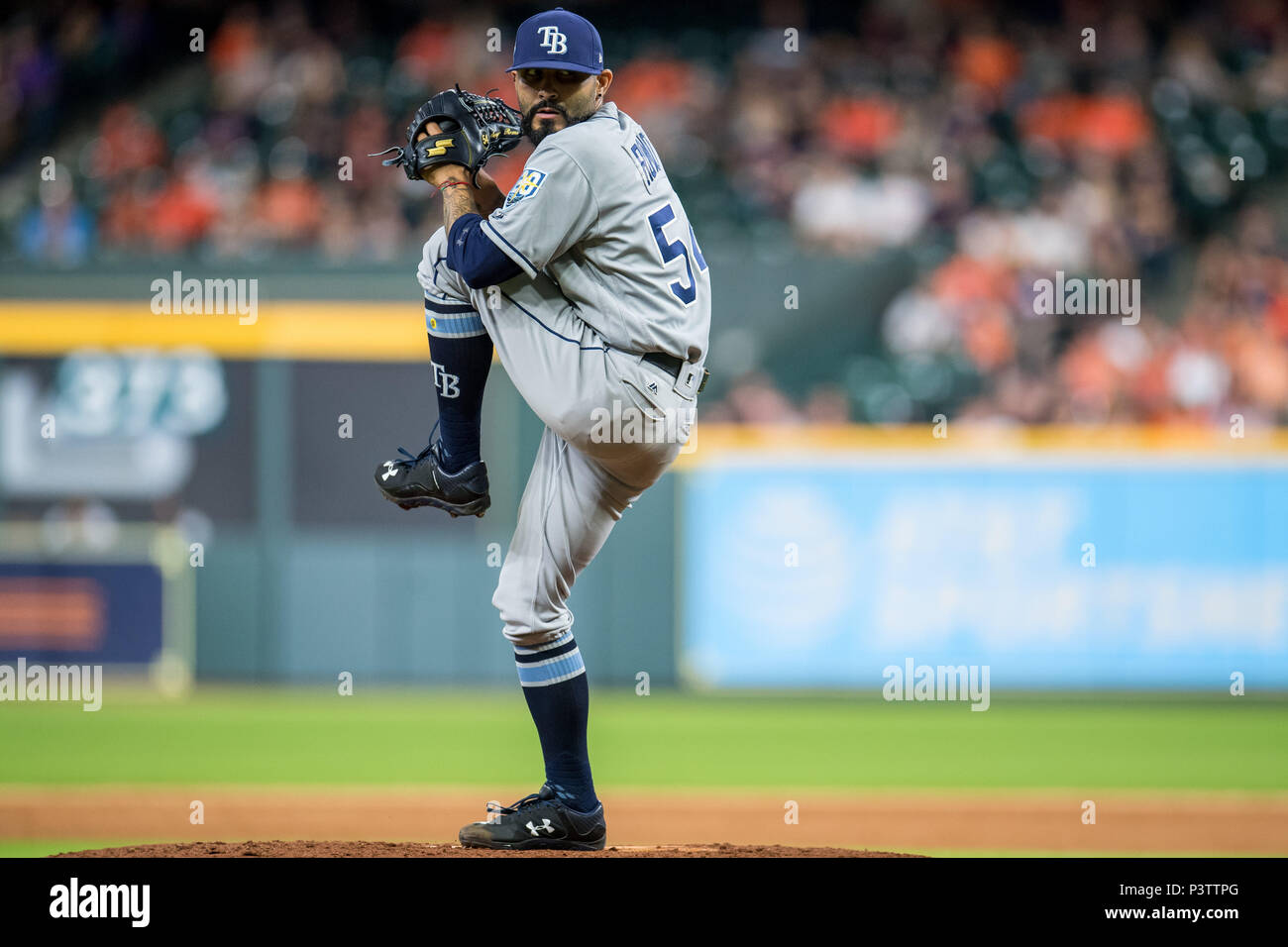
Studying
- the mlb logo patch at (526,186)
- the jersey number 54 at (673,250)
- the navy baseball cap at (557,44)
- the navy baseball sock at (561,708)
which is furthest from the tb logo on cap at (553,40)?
the navy baseball sock at (561,708)

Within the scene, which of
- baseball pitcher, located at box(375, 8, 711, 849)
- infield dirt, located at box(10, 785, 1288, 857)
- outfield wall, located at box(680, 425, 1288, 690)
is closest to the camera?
baseball pitcher, located at box(375, 8, 711, 849)

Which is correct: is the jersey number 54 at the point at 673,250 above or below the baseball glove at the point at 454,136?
below

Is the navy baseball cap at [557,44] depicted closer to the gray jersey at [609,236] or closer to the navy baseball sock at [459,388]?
the gray jersey at [609,236]

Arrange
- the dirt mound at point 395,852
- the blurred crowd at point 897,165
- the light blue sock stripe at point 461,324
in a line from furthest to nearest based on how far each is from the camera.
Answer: the blurred crowd at point 897,165 → the light blue sock stripe at point 461,324 → the dirt mound at point 395,852

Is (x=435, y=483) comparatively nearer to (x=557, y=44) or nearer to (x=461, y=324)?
(x=461, y=324)

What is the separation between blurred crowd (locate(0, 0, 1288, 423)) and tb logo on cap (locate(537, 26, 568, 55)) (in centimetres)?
706

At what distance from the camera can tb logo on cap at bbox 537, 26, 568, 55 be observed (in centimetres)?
394

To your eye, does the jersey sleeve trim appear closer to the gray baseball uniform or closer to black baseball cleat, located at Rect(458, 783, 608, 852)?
the gray baseball uniform

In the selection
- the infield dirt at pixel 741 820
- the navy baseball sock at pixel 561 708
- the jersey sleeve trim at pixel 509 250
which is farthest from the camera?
the infield dirt at pixel 741 820

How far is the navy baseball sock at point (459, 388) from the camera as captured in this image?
417cm

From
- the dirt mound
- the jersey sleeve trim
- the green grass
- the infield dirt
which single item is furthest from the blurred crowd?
the jersey sleeve trim

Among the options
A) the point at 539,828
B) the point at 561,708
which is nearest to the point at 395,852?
the point at 539,828

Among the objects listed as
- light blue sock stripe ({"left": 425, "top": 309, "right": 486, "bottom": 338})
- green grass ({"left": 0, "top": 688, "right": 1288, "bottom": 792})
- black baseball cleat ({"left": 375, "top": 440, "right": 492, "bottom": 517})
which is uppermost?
light blue sock stripe ({"left": 425, "top": 309, "right": 486, "bottom": 338})

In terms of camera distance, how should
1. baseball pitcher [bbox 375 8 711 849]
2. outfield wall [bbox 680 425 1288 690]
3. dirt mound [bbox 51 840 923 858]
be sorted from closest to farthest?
baseball pitcher [bbox 375 8 711 849], dirt mound [bbox 51 840 923 858], outfield wall [bbox 680 425 1288 690]
